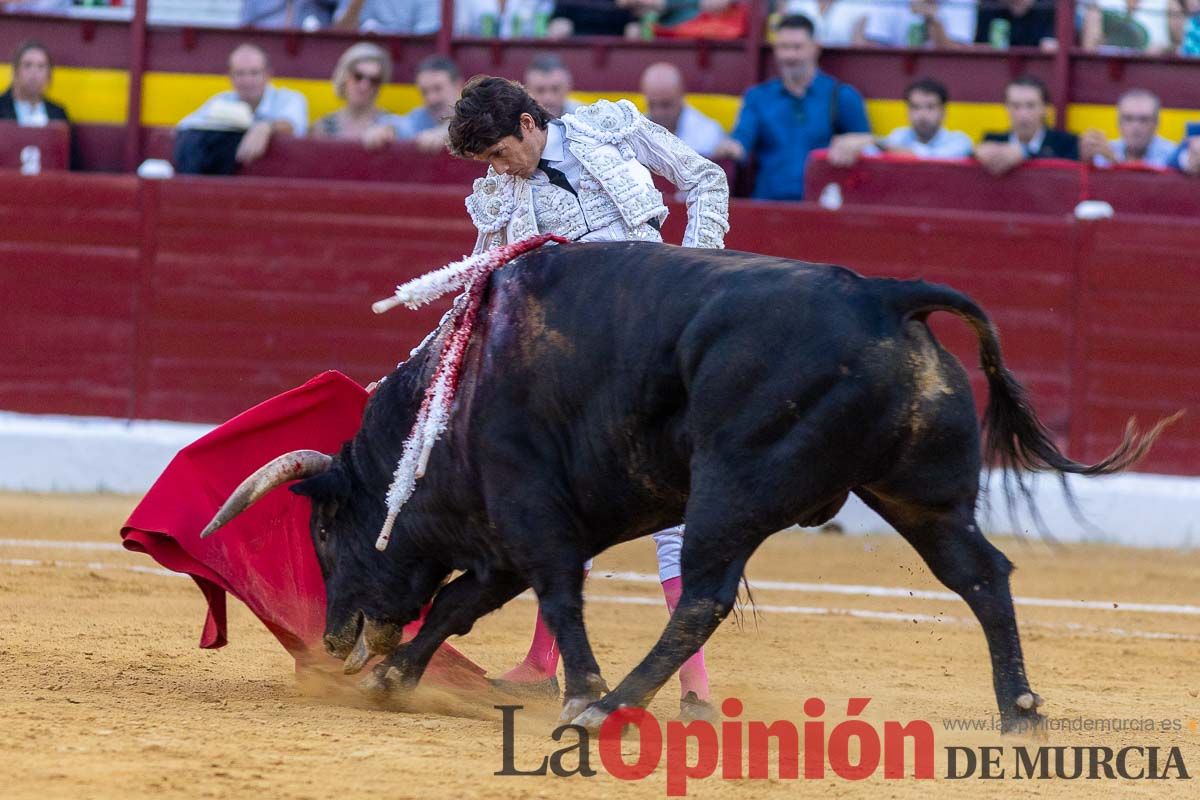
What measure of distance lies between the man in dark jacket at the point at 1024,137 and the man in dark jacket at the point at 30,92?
13.8 ft

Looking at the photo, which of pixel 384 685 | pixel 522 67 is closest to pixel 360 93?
pixel 522 67

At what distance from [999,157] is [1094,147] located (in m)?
0.47

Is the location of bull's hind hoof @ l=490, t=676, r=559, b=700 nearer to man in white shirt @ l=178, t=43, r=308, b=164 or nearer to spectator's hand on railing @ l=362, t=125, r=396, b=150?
spectator's hand on railing @ l=362, t=125, r=396, b=150

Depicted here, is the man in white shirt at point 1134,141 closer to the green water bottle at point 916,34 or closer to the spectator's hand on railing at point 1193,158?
the spectator's hand on railing at point 1193,158

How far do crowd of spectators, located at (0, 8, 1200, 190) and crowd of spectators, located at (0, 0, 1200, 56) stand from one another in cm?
6

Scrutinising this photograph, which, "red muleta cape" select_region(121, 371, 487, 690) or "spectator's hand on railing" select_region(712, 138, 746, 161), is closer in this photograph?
"red muleta cape" select_region(121, 371, 487, 690)

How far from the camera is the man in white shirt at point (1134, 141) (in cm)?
725

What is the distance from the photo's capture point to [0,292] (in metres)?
7.72

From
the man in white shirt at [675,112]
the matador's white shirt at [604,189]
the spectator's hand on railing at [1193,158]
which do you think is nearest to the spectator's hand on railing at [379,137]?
the man in white shirt at [675,112]

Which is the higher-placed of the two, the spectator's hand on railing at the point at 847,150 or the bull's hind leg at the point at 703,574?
the spectator's hand on railing at the point at 847,150

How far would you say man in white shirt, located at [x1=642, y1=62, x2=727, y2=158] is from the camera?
741 centimetres

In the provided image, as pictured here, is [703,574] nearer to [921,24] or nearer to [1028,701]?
→ [1028,701]

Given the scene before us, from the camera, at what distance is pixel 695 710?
382 cm

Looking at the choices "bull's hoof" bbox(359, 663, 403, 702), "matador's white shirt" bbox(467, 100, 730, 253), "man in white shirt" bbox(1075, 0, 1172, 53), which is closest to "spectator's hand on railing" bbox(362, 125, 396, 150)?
"man in white shirt" bbox(1075, 0, 1172, 53)
